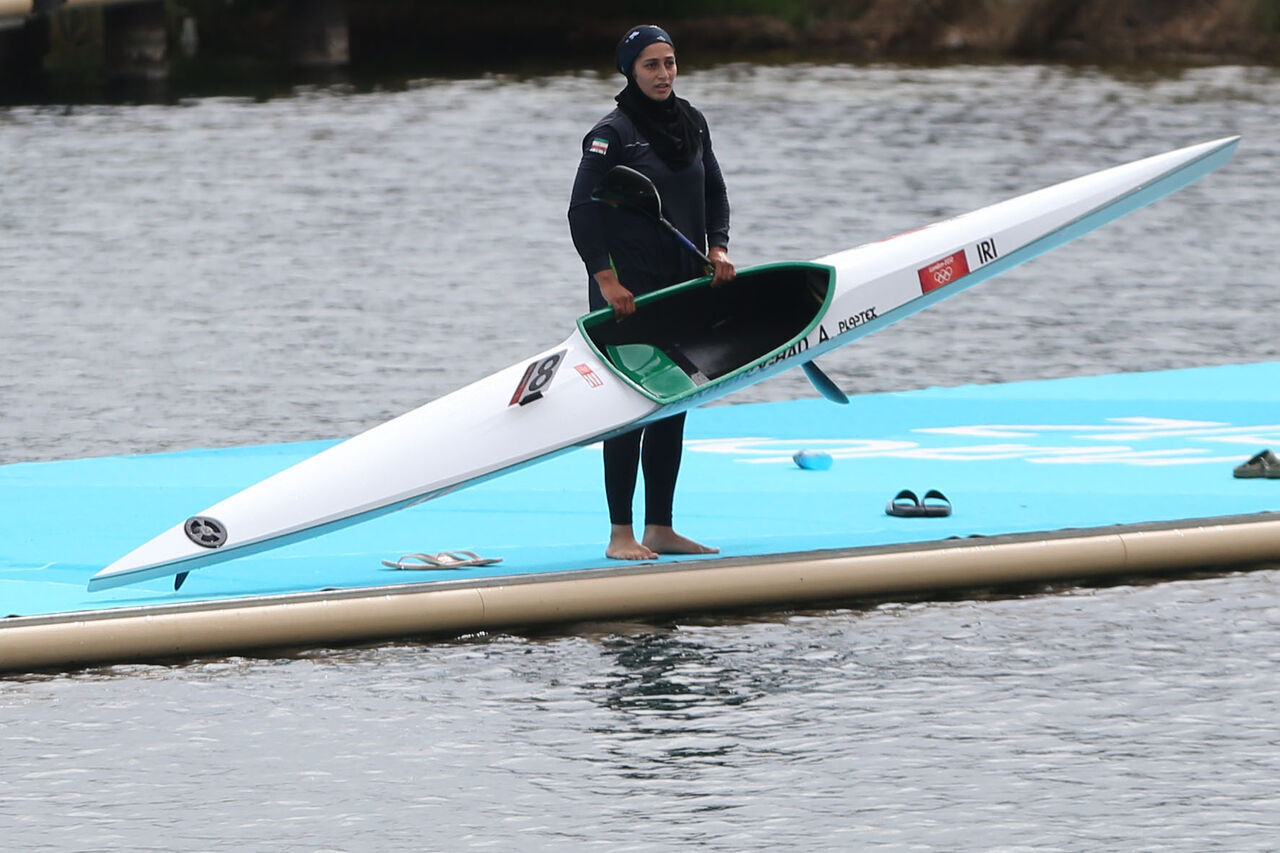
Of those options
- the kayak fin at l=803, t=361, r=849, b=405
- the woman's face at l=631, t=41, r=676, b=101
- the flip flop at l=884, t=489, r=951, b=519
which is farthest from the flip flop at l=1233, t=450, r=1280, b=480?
the woman's face at l=631, t=41, r=676, b=101

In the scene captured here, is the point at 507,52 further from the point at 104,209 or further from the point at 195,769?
the point at 195,769

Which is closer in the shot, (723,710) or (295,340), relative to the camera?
(723,710)

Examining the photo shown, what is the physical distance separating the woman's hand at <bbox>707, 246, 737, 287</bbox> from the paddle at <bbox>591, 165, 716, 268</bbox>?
0.29 metres

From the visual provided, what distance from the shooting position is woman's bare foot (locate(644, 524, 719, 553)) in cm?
823

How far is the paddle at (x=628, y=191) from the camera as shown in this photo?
7.81 metres

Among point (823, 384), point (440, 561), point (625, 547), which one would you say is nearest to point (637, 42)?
point (823, 384)

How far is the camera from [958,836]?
5.82 meters

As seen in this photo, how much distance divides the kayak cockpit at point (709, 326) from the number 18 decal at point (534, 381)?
182mm

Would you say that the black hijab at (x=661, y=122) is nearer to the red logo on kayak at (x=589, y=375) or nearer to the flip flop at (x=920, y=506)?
the red logo on kayak at (x=589, y=375)

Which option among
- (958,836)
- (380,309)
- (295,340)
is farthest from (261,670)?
(380,309)

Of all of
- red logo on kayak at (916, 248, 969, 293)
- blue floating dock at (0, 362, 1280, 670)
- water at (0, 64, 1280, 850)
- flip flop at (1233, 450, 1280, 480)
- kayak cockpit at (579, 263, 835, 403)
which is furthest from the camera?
flip flop at (1233, 450, 1280, 480)

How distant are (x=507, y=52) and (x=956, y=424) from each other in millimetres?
34038

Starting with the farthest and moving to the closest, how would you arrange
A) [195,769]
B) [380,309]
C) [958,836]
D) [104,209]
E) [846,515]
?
[104,209] → [380,309] → [846,515] → [195,769] → [958,836]

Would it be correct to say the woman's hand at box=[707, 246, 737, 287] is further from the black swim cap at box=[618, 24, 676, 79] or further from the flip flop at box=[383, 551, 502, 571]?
the flip flop at box=[383, 551, 502, 571]
